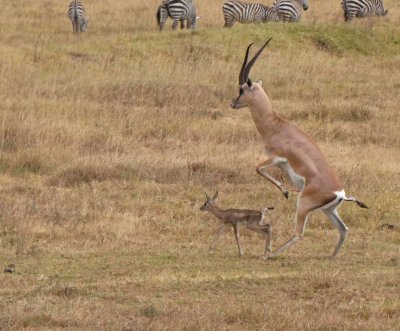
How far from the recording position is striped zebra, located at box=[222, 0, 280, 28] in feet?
89.9

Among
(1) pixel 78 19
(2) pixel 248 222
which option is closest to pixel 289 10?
(1) pixel 78 19

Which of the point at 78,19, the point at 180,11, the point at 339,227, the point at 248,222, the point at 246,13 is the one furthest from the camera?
the point at 246,13

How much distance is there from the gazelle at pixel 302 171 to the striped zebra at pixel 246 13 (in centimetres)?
1714

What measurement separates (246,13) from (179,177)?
15.4m

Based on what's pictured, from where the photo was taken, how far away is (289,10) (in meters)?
28.2

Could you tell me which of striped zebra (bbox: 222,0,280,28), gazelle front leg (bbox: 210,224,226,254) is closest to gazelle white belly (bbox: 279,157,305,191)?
gazelle front leg (bbox: 210,224,226,254)

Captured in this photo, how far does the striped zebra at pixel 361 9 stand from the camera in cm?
2844

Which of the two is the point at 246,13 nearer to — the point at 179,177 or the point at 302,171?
the point at 179,177

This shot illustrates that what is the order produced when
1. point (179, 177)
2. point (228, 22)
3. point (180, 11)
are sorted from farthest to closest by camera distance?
point (180, 11) < point (228, 22) < point (179, 177)

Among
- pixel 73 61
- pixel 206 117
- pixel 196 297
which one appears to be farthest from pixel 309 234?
pixel 73 61

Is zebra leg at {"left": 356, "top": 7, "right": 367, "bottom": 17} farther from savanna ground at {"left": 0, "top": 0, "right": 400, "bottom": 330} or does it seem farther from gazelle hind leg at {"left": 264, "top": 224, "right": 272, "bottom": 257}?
gazelle hind leg at {"left": 264, "top": 224, "right": 272, "bottom": 257}

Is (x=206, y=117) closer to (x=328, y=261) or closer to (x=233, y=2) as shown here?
(x=328, y=261)

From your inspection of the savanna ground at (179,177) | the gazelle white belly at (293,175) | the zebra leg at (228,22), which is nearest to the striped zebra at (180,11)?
the zebra leg at (228,22)

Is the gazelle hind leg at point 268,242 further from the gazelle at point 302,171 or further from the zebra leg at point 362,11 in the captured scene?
the zebra leg at point 362,11
